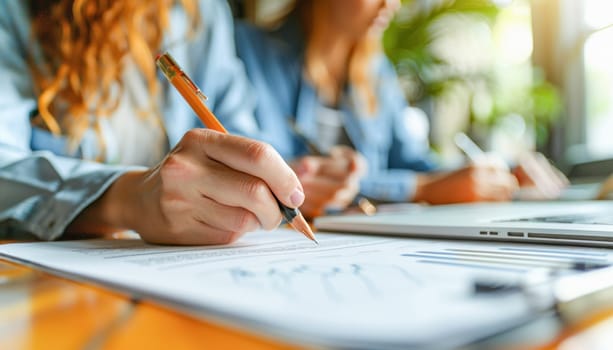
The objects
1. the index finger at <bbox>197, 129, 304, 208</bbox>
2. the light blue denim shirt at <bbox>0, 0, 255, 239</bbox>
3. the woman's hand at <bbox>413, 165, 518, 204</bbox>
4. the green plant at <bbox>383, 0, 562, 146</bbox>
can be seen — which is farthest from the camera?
the green plant at <bbox>383, 0, 562, 146</bbox>

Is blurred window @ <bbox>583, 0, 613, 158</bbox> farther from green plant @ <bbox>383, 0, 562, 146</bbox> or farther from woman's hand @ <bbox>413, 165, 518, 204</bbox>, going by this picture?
woman's hand @ <bbox>413, 165, 518, 204</bbox>

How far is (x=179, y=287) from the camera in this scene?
0.19 meters

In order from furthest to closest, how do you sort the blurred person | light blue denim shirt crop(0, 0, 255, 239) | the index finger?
the blurred person → light blue denim shirt crop(0, 0, 255, 239) → the index finger

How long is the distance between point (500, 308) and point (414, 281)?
0.17 feet

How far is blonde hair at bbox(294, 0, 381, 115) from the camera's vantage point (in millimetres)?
1178

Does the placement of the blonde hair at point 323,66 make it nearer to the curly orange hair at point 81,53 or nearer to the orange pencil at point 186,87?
the curly orange hair at point 81,53

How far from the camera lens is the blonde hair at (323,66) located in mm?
1178

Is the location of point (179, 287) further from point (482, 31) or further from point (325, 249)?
point (482, 31)

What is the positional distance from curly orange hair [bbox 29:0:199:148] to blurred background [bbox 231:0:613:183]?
1.32 metres

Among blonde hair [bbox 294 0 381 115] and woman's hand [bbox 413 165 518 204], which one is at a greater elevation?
blonde hair [bbox 294 0 381 115]

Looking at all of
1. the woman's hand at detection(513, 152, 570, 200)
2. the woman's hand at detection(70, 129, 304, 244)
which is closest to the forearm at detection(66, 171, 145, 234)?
the woman's hand at detection(70, 129, 304, 244)

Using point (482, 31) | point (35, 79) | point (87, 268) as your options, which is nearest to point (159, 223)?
point (87, 268)

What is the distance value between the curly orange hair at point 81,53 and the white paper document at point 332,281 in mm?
285

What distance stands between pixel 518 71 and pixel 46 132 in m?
2.08
